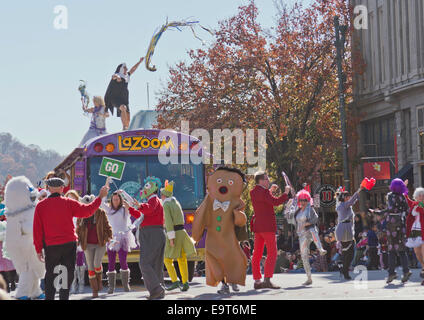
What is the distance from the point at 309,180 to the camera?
119 ft

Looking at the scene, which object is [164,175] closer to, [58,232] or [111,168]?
[111,168]

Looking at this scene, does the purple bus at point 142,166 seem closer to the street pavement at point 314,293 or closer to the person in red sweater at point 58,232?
the street pavement at point 314,293

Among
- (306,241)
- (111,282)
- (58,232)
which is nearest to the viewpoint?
(58,232)

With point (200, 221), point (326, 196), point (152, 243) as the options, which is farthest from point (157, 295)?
point (326, 196)

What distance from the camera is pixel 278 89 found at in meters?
35.4

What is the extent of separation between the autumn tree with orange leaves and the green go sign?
1666cm

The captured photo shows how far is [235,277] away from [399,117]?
22.2 m

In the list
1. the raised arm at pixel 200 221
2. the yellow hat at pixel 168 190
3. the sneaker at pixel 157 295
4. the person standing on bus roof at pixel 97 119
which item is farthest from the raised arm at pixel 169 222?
the person standing on bus roof at pixel 97 119

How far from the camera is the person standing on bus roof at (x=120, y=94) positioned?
2286 cm

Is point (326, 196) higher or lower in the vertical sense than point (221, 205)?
higher

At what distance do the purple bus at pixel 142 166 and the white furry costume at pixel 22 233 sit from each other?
5.08 m

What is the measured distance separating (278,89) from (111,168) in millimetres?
17836

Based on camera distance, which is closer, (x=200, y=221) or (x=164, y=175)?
(x=200, y=221)
